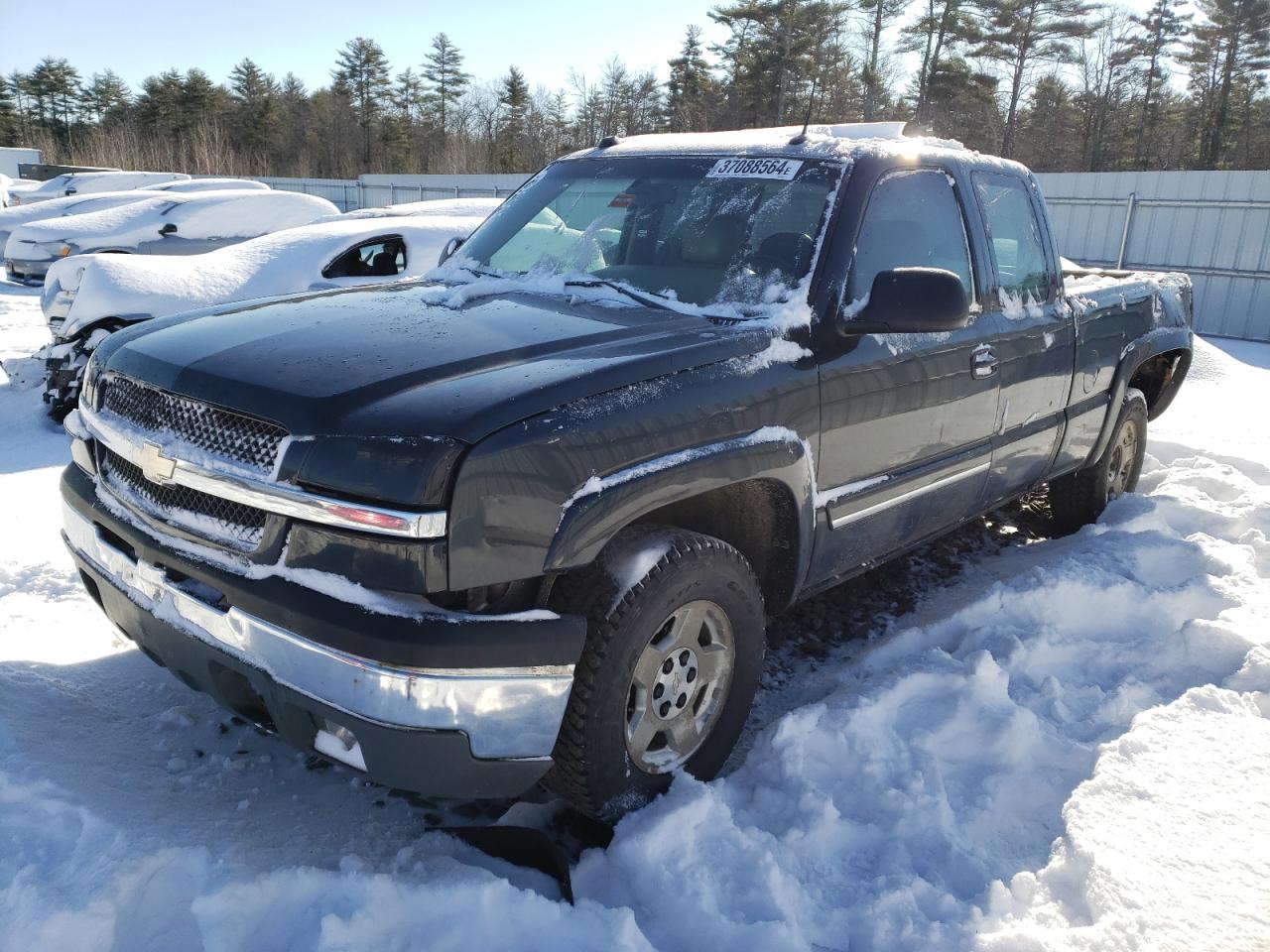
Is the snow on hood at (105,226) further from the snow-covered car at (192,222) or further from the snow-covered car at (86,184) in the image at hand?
the snow-covered car at (86,184)

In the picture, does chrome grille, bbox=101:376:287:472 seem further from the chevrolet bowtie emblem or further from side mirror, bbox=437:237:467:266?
side mirror, bbox=437:237:467:266

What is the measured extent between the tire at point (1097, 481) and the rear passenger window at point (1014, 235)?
1252 mm

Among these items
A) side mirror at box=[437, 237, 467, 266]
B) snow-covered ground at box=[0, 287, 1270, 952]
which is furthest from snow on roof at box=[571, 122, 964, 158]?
snow-covered ground at box=[0, 287, 1270, 952]

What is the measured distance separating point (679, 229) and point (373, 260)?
18.4 feet

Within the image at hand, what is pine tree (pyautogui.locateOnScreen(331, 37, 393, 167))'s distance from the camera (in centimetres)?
5909

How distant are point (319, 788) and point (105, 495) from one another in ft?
3.34

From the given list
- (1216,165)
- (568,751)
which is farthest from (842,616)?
(1216,165)

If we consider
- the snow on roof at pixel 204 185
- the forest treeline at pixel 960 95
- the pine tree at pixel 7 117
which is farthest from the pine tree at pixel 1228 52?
the pine tree at pixel 7 117

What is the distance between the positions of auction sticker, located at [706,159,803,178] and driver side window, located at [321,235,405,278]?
5.32 metres

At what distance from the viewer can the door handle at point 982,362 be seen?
140 inches

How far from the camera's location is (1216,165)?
32969 mm

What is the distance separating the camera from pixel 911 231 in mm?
3455

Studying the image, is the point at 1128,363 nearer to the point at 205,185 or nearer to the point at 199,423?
the point at 199,423

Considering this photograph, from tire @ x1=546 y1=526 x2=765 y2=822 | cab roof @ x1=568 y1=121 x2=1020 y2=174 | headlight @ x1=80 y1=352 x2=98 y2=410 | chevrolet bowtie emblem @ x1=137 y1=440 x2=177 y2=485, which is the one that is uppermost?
cab roof @ x1=568 y1=121 x2=1020 y2=174
